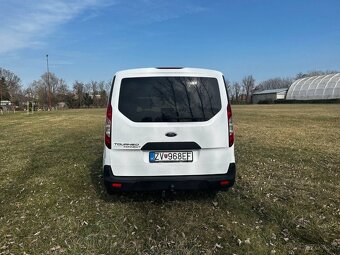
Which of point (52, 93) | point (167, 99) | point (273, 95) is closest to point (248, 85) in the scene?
point (273, 95)

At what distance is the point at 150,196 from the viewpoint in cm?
599

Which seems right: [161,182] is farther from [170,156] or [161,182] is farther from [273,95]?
[273,95]

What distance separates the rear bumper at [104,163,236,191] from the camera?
487 cm

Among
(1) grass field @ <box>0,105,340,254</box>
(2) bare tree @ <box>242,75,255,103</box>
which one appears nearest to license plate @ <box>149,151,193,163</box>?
(1) grass field @ <box>0,105,340,254</box>

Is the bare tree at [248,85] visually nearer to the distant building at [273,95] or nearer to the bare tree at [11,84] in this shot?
the distant building at [273,95]

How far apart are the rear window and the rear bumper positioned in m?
0.84

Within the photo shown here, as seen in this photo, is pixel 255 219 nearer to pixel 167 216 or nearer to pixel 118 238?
pixel 167 216

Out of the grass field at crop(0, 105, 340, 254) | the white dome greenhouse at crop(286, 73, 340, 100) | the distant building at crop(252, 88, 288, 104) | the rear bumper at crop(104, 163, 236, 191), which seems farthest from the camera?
the distant building at crop(252, 88, 288, 104)

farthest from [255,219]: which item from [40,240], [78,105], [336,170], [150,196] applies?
[78,105]

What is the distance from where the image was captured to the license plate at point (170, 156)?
489cm

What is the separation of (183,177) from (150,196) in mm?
1297

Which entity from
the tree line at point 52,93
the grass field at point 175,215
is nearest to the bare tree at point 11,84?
the tree line at point 52,93

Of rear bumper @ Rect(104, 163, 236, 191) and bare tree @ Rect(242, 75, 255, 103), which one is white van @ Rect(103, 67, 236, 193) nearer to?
rear bumper @ Rect(104, 163, 236, 191)

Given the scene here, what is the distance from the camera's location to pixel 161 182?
16.0 feet
